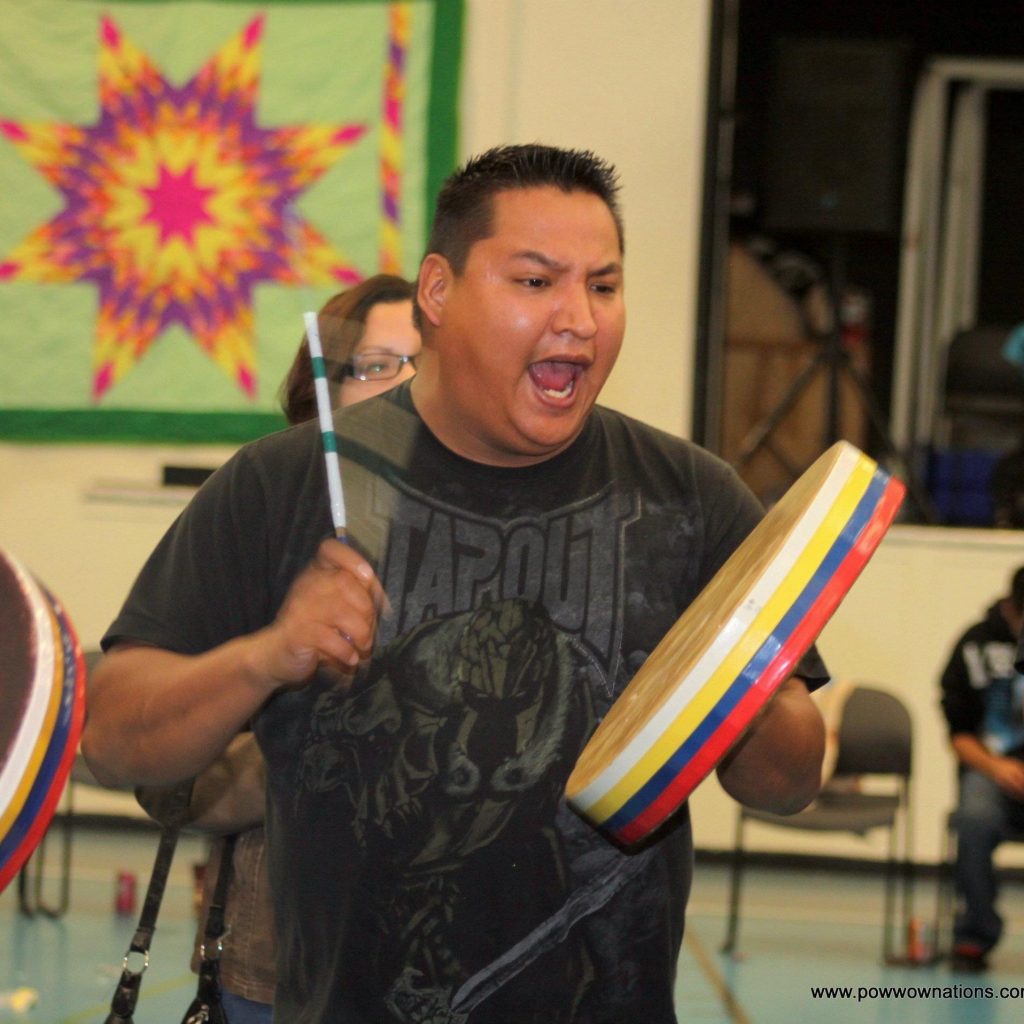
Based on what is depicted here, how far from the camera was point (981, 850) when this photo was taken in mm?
4852

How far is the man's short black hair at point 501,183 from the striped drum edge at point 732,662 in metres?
0.43

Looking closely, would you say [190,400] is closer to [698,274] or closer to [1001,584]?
[698,274]

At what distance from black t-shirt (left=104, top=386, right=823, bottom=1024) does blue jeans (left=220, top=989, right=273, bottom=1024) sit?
53 centimetres

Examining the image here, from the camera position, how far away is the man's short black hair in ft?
5.83

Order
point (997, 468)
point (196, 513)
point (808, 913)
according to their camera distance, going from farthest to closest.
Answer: point (997, 468) → point (808, 913) → point (196, 513)

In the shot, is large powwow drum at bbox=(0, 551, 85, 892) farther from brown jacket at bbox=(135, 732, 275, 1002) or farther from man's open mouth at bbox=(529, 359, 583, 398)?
brown jacket at bbox=(135, 732, 275, 1002)

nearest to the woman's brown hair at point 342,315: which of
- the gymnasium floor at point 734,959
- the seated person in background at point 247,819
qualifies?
the seated person in background at point 247,819

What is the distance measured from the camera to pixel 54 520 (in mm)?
6062

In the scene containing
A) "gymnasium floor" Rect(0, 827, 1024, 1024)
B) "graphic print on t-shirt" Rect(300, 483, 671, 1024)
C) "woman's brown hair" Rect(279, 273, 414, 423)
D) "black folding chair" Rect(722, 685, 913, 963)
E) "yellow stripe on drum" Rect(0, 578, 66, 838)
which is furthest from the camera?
"black folding chair" Rect(722, 685, 913, 963)

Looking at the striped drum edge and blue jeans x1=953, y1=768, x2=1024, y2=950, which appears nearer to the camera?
the striped drum edge

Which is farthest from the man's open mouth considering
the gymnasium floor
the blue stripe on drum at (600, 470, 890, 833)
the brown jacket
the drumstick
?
the gymnasium floor

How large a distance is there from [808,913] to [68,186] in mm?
3673

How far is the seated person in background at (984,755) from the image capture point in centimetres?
484

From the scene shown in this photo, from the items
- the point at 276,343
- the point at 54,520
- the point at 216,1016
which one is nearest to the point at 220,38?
the point at 276,343
